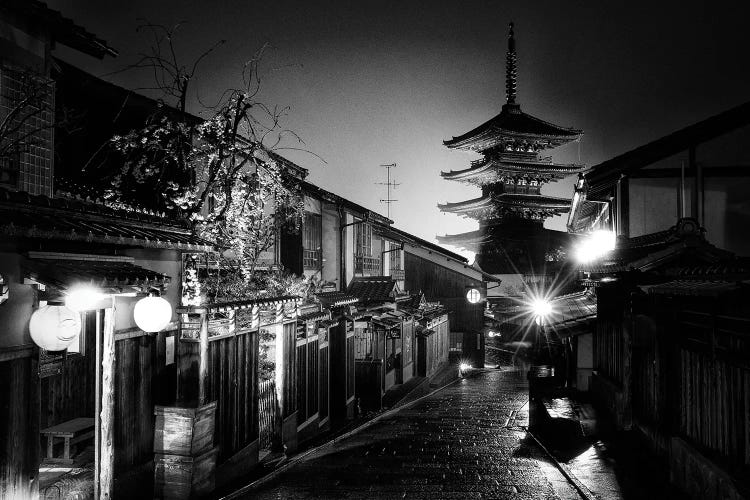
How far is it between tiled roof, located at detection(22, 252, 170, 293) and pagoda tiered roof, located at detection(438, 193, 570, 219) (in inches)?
1700

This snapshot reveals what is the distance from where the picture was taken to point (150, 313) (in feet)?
31.8

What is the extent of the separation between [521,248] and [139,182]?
43374 mm

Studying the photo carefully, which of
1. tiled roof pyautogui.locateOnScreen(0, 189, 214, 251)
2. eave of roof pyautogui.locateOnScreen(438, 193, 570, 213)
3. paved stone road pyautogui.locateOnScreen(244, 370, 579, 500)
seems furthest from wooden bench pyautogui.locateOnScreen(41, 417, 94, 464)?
eave of roof pyautogui.locateOnScreen(438, 193, 570, 213)

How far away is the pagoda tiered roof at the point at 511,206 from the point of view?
162 ft

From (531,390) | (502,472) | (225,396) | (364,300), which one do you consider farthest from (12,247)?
(364,300)

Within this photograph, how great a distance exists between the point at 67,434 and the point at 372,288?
1864 centimetres

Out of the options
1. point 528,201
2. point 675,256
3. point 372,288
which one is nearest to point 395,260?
point 372,288

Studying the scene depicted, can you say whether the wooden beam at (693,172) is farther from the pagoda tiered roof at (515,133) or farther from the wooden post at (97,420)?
the pagoda tiered roof at (515,133)

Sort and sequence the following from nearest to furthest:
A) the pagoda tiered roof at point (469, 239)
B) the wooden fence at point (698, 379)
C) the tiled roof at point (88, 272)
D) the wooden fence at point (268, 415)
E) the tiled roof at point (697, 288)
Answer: the tiled roof at point (697, 288), the wooden fence at point (698, 379), the tiled roof at point (88, 272), the wooden fence at point (268, 415), the pagoda tiered roof at point (469, 239)

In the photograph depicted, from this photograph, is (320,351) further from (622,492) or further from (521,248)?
(521,248)

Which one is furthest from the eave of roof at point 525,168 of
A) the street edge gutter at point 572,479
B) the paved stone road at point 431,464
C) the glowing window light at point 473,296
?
the street edge gutter at point 572,479

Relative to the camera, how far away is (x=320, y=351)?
15.8 metres

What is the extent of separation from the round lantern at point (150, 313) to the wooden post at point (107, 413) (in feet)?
2.04

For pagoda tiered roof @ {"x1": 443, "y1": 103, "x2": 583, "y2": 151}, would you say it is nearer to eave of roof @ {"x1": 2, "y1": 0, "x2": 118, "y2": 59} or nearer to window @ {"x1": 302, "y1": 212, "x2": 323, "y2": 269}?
window @ {"x1": 302, "y1": 212, "x2": 323, "y2": 269}
